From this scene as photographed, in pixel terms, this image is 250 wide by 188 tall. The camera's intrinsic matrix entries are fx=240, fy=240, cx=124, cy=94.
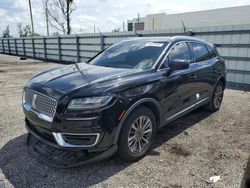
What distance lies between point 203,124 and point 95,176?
2.78m

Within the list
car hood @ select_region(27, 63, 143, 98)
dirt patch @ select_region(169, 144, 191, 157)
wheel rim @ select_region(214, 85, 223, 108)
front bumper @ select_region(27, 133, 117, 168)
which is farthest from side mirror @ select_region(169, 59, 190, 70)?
wheel rim @ select_region(214, 85, 223, 108)

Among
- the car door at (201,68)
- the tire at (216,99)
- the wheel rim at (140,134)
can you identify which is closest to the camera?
the wheel rim at (140,134)

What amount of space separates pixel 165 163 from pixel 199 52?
8.57ft

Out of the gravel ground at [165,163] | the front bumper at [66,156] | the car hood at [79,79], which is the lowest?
the gravel ground at [165,163]

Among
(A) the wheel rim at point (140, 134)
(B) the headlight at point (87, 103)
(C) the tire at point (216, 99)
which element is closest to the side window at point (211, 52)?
(C) the tire at point (216, 99)

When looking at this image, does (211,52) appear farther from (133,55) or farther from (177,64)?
(133,55)

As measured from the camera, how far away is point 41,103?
318 cm

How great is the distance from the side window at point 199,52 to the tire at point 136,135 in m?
1.94

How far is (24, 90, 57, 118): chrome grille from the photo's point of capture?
300 cm

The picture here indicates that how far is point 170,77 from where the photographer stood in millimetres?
3822

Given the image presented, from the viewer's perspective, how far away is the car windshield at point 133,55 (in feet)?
12.7

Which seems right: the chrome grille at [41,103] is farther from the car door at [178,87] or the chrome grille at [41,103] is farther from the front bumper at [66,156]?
the car door at [178,87]

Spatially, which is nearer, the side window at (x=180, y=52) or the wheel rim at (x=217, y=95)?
the side window at (x=180, y=52)

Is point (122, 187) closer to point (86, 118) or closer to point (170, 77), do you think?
point (86, 118)
